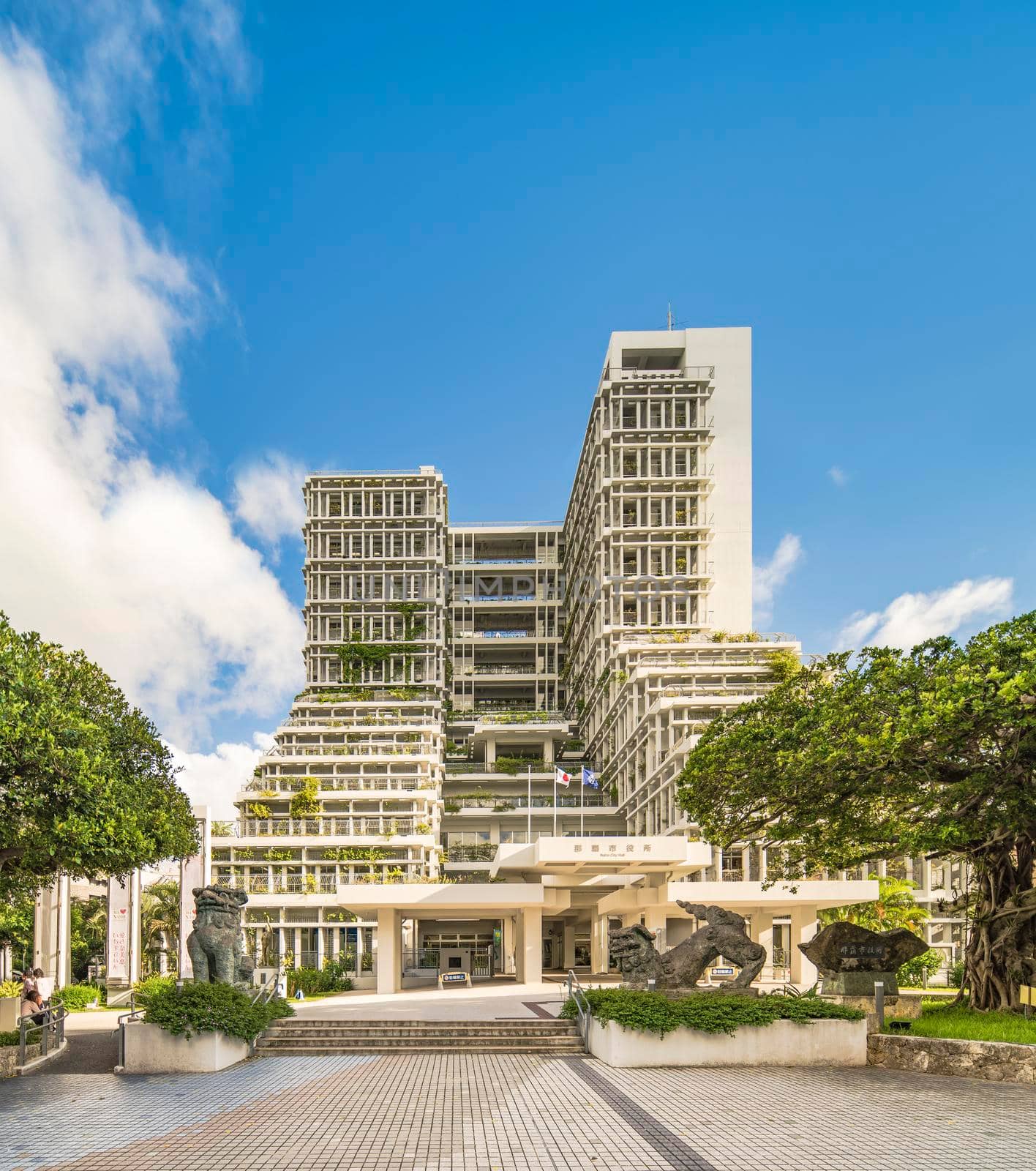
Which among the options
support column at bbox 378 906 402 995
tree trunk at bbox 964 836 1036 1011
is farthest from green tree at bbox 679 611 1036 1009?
support column at bbox 378 906 402 995

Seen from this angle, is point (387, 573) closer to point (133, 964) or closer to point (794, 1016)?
point (133, 964)

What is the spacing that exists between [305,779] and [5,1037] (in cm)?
5186

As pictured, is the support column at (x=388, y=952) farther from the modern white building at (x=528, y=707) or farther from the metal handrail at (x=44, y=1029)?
the metal handrail at (x=44, y=1029)

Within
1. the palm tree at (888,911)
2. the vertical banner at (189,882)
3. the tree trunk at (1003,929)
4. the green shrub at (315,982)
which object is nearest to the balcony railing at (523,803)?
the vertical banner at (189,882)

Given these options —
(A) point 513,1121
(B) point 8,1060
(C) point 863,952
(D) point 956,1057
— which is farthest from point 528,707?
(A) point 513,1121

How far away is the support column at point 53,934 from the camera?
38.2 metres

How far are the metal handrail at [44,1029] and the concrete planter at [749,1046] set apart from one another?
10451 millimetres

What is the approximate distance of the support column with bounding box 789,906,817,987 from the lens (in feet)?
132

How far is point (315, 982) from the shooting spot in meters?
36.5

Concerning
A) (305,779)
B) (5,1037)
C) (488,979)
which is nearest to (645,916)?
(488,979)

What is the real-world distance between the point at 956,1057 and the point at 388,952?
23.8 metres

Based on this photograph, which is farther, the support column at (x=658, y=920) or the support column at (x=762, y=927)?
the support column at (x=762, y=927)

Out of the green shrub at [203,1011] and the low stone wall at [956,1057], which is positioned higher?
the green shrub at [203,1011]

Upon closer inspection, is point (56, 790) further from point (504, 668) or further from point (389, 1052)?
point (504, 668)
